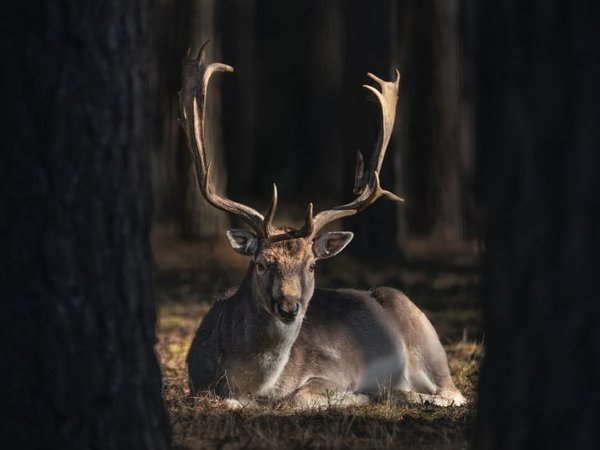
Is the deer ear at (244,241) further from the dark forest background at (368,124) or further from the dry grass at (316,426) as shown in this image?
the dark forest background at (368,124)

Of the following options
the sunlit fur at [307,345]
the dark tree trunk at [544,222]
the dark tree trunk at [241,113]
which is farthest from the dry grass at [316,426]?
the dark tree trunk at [241,113]

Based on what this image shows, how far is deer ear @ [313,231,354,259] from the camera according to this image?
9.28 m

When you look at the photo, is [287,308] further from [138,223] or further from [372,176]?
[138,223]

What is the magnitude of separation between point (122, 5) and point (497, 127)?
6.60 ft

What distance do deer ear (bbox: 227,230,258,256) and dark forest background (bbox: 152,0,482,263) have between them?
1.68 meters

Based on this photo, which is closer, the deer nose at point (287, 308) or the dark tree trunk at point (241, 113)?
the deer nose at point (287, 308)

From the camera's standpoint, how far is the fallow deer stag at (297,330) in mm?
8953

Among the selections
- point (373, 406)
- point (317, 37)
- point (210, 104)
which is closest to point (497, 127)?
point (373, 406)

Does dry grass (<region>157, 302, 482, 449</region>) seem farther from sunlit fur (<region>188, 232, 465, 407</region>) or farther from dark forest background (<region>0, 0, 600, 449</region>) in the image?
dark forest background (<region>0, 0, 600, 449</region>)

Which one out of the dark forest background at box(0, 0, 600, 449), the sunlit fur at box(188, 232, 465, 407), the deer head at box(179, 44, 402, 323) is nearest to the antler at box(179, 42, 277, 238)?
the deer head at box(179, 44, 402, 323)

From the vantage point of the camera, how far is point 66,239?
5594mm

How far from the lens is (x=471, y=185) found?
2081 centimetres

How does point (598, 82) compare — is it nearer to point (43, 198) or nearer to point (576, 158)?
point (576, 158)

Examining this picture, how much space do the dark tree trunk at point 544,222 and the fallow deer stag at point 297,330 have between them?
4.03m
